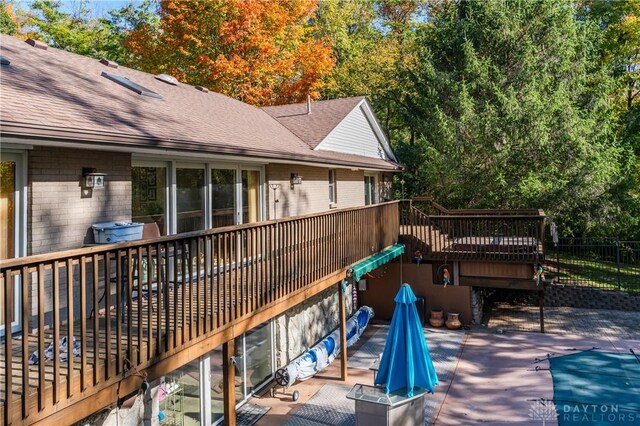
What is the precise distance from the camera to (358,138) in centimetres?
1650

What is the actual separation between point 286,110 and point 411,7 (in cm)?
1781

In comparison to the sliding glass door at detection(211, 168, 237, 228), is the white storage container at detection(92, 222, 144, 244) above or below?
below

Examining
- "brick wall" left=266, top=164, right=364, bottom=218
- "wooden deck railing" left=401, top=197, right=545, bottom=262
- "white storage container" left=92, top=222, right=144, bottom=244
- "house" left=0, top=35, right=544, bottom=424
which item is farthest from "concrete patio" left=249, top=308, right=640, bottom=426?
"white storage container" left=92, top=222, right=144, bottom=244

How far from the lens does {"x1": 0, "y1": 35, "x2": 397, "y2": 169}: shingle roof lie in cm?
482

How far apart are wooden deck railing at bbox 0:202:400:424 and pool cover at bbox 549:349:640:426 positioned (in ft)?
15.8

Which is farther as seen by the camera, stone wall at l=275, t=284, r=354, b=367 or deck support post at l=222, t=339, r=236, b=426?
stone wall at l=275, t=284, r=354, b=367

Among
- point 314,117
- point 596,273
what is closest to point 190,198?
point 314,117

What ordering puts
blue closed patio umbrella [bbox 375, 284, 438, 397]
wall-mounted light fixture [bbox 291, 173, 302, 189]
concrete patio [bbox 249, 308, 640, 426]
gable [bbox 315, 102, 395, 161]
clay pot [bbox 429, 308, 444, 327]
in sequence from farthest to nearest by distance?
gable [bbox 315, 102, 395, 161] → clay pot [bbox 429, 308, 444, 327] → wall-mounted light fixture [bbox 291, 173, 302, 189] → concrete patio [bbox 249, 308, 640, 426] → blue closed patio umbrella [bbox 375, 284, 438, 397]

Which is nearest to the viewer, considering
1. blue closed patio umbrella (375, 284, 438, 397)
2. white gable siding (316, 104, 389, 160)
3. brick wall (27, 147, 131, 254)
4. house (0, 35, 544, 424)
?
house (0, 35, 544, 424)

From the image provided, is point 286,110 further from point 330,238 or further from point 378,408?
point 378,408

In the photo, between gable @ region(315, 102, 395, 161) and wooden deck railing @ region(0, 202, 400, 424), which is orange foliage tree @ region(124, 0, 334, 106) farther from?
wooden deck railing @ region(0, 202, 400, 424)

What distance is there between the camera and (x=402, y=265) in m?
14.3

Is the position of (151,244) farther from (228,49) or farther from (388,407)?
(228,49)

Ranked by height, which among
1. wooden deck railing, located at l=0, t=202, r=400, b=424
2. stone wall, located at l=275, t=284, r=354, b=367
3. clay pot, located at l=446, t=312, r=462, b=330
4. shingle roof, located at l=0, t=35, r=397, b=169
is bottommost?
clay pot, located at l=446, t=312, r=462, b=330
